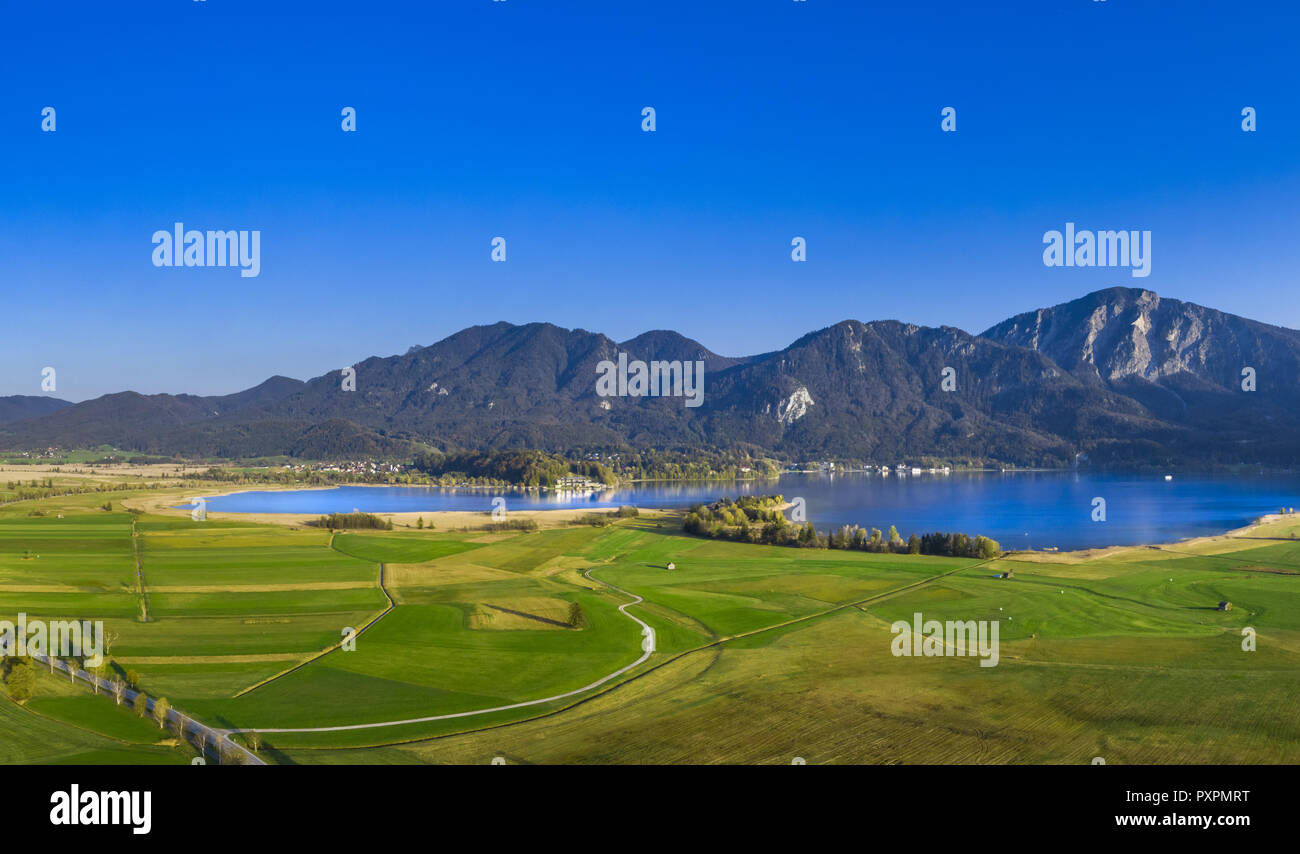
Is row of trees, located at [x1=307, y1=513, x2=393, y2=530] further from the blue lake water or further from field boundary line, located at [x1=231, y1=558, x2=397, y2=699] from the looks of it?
field boundary line, located at [x1=231, y1=558, x2=397, y2=699]

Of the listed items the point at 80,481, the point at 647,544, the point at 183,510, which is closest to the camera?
the point at 647,544

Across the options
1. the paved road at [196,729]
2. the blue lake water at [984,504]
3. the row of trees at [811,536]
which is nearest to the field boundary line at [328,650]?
the paved road at [196,729]

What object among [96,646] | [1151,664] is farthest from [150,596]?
[1151,664]

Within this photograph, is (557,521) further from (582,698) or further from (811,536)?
(582,698)

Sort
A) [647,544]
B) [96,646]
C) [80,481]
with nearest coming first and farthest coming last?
[96,646]
[647,544]
[80,481]

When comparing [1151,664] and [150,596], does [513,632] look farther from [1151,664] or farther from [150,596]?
[1151,664]
